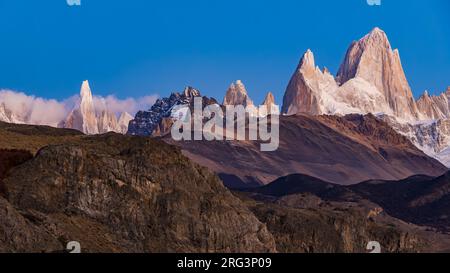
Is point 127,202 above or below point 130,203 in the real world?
above

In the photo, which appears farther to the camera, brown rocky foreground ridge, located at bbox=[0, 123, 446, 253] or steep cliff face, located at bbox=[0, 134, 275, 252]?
steep cliff face, located at bbox=[0, 134, 275, 252]

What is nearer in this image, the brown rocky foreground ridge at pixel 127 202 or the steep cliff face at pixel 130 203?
the brown rocky foreground ridge at pixel 127 202

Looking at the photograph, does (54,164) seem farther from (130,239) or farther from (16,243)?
(16,243)
